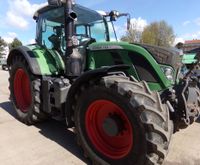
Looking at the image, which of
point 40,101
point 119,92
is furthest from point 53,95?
point 119,92

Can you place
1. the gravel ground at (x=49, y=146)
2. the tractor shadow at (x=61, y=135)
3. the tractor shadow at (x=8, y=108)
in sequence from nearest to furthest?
the gravel ground at (x=49, y=146) → the tractor shadow at (x=61, y=135) → the tractor shadow at (x=8, y=108)

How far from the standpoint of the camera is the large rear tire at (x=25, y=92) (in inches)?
196

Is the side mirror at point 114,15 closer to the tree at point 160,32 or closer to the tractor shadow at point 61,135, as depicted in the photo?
the tractor shadow at point 61,135

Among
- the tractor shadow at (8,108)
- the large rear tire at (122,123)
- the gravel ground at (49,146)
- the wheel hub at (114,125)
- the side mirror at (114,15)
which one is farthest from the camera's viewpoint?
the tractor shadow at (8,108)

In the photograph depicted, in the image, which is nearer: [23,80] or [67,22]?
[67,22]

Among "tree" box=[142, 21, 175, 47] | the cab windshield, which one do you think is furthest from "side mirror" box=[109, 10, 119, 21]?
"tree" box=[142, 21, 175, 47]

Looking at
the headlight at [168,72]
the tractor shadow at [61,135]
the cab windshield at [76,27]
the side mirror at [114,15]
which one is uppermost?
the side mirror at [114,15]

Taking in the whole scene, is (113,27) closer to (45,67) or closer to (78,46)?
(78,46)

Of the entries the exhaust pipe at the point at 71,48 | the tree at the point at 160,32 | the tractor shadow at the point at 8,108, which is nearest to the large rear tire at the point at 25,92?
the tractor shadow at the point at 8,108

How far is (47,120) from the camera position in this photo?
18.5 ft

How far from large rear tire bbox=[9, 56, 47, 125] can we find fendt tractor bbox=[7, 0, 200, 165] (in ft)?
0.07

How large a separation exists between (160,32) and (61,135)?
43864 millimetres

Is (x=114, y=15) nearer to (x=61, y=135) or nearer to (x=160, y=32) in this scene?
(x=61, y=135)

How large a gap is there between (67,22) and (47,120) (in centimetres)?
218
